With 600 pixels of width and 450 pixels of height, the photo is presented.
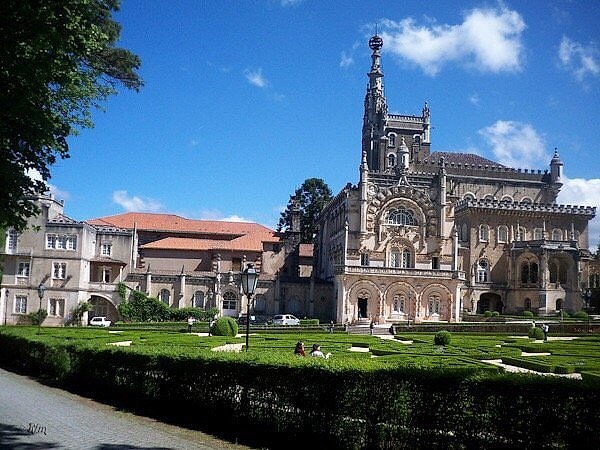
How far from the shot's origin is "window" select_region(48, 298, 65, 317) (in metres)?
60.0

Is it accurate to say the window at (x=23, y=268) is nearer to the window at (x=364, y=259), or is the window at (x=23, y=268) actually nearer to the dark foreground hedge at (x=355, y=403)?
the window at (x=364, y=259)

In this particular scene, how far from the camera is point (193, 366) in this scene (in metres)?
15.3

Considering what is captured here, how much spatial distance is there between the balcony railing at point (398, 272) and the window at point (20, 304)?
29.4 meters

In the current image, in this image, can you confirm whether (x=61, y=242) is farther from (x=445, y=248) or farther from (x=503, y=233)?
(x=503, y=233)

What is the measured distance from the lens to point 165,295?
6569cm

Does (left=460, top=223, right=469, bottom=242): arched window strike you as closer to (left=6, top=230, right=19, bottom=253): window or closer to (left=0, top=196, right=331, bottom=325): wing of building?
(left=0, top=196, right=331, bottom=325): wing of building

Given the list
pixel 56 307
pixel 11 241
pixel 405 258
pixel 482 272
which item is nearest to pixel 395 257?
pixel 405 258

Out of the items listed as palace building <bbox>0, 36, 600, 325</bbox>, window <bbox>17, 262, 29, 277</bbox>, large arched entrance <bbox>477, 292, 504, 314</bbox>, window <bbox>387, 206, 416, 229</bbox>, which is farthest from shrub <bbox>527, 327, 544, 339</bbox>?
window <bbox>17, 262, 29, 277</bbox>

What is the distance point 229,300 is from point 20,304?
65.1 ft

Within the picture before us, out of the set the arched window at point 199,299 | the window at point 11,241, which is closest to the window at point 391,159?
the arched window at point 199,299

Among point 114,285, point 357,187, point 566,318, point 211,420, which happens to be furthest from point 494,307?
point 211,420

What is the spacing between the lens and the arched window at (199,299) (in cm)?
6625

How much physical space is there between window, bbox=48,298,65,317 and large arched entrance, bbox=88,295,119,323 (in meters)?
3.37

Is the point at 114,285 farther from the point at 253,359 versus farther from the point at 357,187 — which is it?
the point at 253,359
